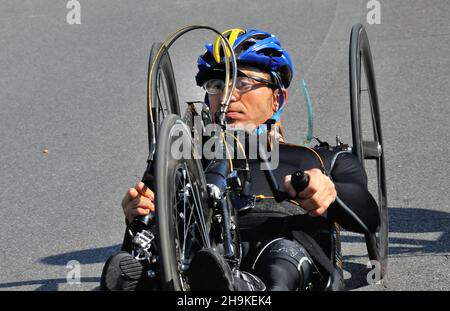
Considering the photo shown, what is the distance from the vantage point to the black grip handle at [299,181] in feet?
11.2

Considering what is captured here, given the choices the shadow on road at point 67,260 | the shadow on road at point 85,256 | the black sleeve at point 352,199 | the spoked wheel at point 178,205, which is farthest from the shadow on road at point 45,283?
the spoked wheel at point 178,205

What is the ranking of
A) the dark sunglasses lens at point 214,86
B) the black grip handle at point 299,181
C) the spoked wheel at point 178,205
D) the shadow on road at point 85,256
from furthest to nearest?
the shadow on road at point 85,256
the dark sunglasses lens at point 214,86
the black grip handle at point 299,181
the spoked wheel at point 178,205

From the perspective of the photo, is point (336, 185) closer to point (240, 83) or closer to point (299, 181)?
point (299, 181)

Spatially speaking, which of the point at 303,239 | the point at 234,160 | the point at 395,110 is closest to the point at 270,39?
the point at 234,160

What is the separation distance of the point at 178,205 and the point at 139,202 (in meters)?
0.18

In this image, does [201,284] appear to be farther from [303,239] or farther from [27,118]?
[27,118]

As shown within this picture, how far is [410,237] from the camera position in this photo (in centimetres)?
551

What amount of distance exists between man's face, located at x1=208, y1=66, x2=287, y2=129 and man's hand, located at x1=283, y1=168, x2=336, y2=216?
78cm

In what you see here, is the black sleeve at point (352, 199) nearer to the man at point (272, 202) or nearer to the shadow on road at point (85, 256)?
the man at point (272, 202)

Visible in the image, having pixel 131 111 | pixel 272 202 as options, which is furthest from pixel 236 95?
pixel 131 111

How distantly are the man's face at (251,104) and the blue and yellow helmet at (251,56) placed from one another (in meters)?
0.05

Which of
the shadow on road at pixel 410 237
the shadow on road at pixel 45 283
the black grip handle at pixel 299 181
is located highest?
the black grip handle at pixel 299 181

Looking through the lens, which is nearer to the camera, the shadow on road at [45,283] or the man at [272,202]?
the man at [272,202]
